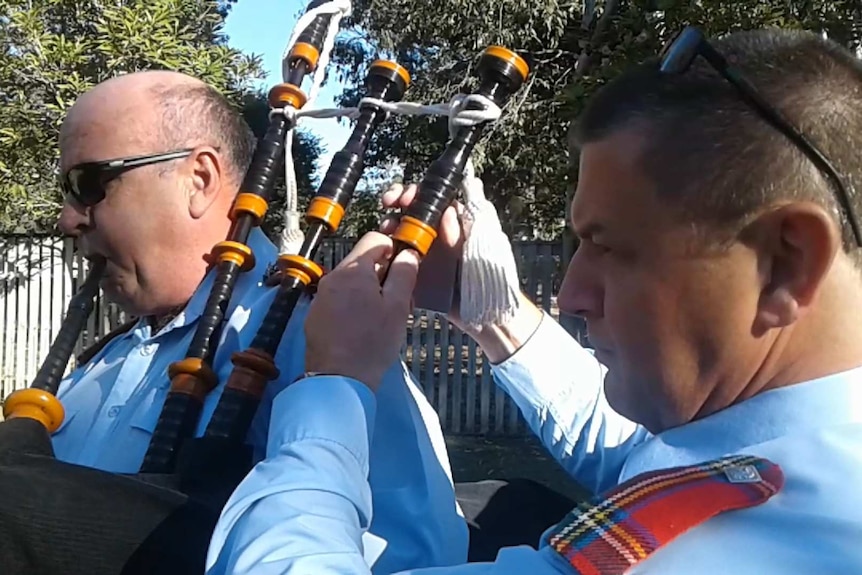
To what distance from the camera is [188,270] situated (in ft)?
7.03

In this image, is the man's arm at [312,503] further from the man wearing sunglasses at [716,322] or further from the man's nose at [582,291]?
the man's nose at [582,291]

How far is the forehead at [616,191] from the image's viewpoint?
1112 mm

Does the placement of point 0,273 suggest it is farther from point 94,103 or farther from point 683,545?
point 683,545

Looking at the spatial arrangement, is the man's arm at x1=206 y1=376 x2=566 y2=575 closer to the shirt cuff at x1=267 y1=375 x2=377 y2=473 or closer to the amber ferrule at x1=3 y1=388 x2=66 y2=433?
the shirt cuff at x1=267 y1=375 x2=377 y2=473

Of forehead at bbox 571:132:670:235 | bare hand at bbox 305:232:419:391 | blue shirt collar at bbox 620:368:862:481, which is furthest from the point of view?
bare hand at bbox 305:232:419:391

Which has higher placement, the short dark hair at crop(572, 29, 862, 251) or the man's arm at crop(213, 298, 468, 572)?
the short dark hair at crop(572, 29, 862, 251)

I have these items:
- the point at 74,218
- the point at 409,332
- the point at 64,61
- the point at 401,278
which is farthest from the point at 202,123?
the point at 409,332

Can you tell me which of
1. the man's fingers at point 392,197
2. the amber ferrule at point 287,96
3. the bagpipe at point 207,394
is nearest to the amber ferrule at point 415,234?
the bagpipe at point 207,394

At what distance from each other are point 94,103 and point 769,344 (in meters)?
1.70

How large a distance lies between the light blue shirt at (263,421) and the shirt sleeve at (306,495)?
0.8 inches

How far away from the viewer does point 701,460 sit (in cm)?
109

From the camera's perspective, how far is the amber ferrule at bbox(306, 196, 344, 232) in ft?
5.92

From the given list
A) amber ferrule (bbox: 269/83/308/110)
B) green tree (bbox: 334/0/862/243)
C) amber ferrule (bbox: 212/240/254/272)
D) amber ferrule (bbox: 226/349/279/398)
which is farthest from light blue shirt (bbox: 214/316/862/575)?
green tree (bbox: 334/0/862/243)

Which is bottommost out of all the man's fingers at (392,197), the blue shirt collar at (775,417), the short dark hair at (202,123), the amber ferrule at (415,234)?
the blue shirt collar at (775,417)
